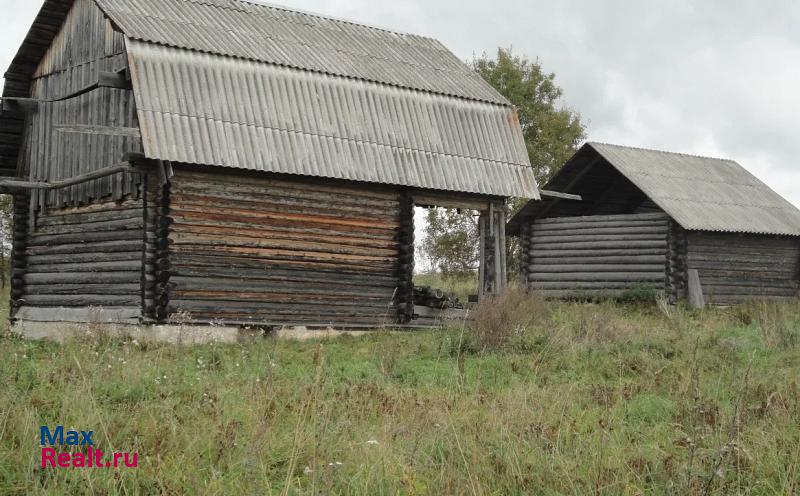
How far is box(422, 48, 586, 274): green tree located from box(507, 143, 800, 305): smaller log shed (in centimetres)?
843

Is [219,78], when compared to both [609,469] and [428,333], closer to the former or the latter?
[428,333]

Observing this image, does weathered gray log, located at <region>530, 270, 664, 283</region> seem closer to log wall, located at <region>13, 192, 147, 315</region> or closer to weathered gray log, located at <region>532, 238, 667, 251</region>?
weathered gray log, located at <region>532, 238, 667, 251</region>

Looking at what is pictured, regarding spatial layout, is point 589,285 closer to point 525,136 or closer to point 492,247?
point 492,247

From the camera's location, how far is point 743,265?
966 inches

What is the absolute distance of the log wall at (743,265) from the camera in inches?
928

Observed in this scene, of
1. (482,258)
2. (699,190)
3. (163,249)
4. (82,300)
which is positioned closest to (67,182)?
(82,300)

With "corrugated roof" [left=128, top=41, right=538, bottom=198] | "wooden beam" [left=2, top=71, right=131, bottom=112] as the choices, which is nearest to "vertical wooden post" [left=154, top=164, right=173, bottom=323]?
"corrugated roof" [left=128, top=41, right=538, bottom=198]

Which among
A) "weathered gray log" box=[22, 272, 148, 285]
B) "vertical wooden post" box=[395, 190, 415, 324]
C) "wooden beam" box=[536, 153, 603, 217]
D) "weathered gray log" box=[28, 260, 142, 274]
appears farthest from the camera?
"wooden beam" box=[536, 153, 603, 217]

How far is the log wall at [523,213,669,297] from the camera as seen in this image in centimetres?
2297

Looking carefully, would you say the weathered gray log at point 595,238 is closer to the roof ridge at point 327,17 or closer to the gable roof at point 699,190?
the gable roof at point 699,190

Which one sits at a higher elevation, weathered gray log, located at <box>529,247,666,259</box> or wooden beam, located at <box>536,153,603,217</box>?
wooden beam, located at <box>536,153,603,217</box>

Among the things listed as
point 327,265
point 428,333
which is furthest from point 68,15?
point 428,333

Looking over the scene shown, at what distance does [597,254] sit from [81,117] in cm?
1338

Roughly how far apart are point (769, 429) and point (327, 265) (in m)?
10.1
